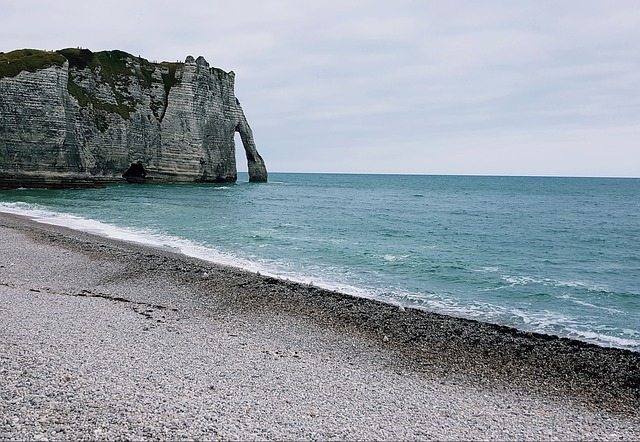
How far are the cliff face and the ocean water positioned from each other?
15.1m

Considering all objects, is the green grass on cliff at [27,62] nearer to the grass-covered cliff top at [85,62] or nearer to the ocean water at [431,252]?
the grass-covered cliff top at [85,62]

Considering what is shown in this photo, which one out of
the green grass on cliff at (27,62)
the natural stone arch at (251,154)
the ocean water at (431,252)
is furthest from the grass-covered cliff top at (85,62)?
the ocean water at (431,252)

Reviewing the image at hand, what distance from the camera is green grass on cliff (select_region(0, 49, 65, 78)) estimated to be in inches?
2542

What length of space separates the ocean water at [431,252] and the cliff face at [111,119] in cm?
1507

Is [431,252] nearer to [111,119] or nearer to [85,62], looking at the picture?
[111,119]

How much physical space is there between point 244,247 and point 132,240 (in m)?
6.71

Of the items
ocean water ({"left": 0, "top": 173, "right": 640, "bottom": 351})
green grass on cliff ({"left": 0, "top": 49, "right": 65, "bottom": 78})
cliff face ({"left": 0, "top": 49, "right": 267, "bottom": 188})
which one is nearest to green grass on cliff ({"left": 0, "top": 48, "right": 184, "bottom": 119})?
green grass on cliff ({"left": 0, "top": 49, "right": 65, "bottom": 78})

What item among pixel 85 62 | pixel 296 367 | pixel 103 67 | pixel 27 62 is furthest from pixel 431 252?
pixel 103 67

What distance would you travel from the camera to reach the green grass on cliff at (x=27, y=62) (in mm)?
64562

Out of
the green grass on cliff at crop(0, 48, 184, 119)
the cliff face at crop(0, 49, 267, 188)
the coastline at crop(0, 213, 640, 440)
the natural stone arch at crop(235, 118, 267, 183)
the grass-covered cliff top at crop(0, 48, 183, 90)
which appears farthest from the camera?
the natural stone arch at crop(235, 118, 267, 183)

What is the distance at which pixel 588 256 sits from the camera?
96.9 ft

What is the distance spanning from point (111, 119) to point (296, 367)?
76335 millimetres

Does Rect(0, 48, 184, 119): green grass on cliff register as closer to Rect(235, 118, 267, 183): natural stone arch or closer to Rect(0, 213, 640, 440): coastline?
Rect(235, 118, 267, 183): natural stone arch

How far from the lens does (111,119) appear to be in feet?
253
